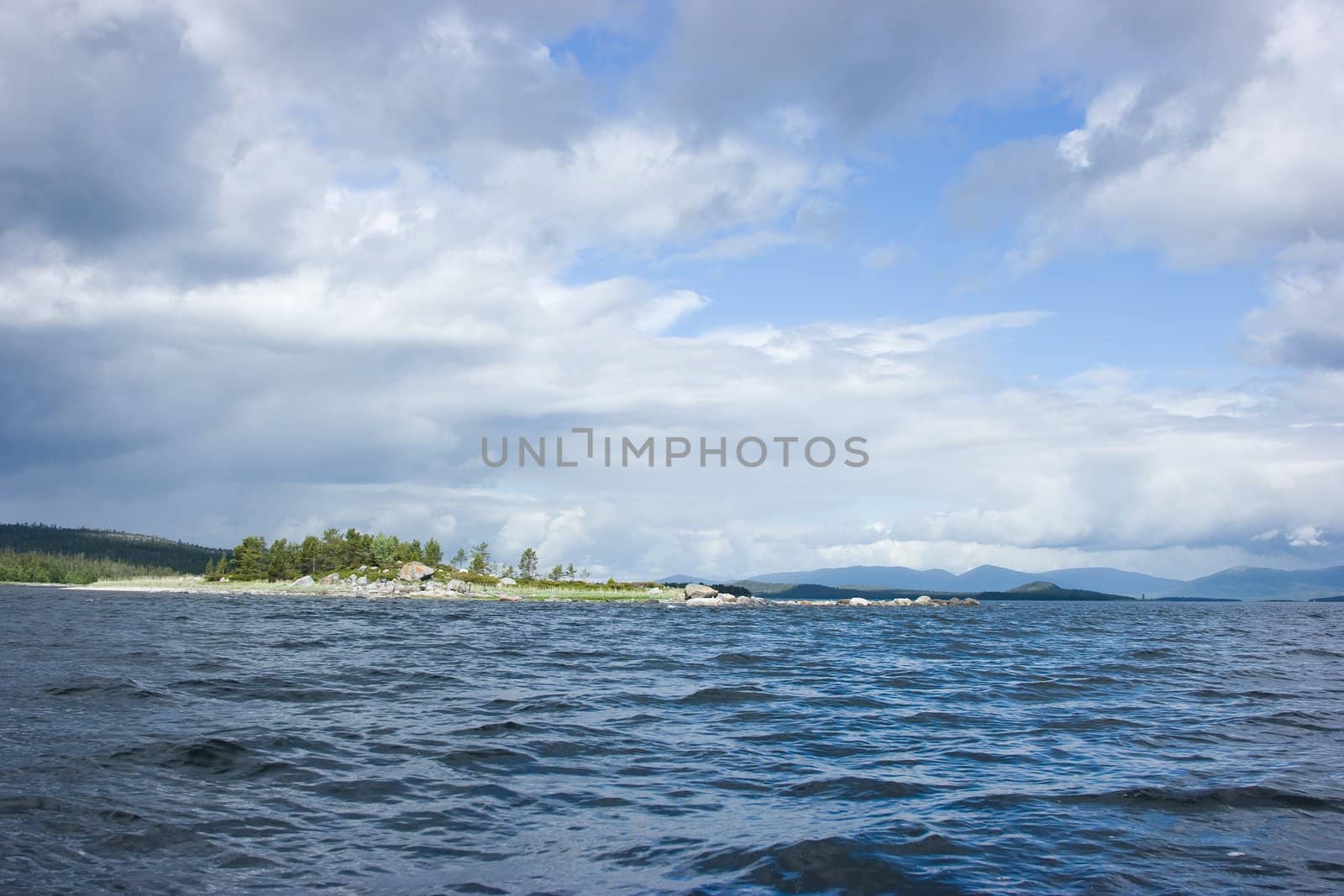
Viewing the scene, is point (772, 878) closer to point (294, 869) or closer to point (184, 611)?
point (294, 869)

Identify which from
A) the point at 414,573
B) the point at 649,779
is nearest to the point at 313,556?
the point at 414,573

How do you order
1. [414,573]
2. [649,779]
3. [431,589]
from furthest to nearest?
1. [414,573]
2. [431,589]
3. [649,779]

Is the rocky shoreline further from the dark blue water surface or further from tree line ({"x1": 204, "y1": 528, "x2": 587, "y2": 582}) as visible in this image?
the dark blue water surface

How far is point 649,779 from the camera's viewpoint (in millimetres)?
14312

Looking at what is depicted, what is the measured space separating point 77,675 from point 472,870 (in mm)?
21035

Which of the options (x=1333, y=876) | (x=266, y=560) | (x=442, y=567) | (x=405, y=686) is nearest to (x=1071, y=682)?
(x=1333, y=876)

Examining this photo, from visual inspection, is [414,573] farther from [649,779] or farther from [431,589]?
[649,779]

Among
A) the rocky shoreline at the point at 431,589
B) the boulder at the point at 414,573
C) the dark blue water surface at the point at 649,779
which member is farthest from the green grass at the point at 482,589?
the dark blue water surface at the point at 649,779

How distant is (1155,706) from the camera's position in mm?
23438

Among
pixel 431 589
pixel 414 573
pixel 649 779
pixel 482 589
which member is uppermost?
pixel 649 779

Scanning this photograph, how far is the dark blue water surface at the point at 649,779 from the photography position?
972 cm

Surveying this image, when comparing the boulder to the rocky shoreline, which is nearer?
the rocky shoreline

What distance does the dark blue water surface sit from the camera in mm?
9719

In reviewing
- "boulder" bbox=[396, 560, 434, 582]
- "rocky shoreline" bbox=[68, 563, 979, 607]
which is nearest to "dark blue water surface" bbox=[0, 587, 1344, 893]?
"rocky shoreline" bbox=[68, 563, 979, 607]
